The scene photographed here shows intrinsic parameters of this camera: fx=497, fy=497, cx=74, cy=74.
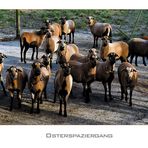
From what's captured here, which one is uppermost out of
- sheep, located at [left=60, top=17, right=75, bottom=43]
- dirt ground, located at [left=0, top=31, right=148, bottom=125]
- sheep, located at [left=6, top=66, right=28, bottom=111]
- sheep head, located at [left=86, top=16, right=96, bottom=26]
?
sheep head, located at [left=86, top=16, right=96, bottom=26]

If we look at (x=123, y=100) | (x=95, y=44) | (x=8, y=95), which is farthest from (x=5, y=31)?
(x=123, y=100)

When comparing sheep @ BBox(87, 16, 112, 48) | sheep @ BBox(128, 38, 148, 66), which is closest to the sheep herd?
sheep @ BBox(128, 38, 148, 66)

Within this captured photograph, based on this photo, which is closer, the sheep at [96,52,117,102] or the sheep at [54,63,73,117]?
the sheep at [54,63,73,117]

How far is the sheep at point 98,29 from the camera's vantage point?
1571 centimetres

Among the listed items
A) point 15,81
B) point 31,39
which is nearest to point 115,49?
point 31,39

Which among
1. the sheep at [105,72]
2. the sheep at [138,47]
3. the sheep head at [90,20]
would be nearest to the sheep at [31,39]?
the sheep head at [90,20]

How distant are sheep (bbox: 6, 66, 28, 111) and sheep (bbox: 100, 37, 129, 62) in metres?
3.40

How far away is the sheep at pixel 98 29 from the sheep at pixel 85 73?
4.08 m

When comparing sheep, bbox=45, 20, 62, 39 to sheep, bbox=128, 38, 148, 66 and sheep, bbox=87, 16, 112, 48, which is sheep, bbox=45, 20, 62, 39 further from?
sheep, bbox=128, 38, 148, 66

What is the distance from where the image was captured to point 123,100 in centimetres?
1195

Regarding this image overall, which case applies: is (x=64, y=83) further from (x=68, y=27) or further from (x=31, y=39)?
(x=68, y=27)

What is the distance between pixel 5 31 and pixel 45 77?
5029 millimetres

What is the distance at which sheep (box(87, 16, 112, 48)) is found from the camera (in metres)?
15.7

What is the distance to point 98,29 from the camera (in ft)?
53.0
